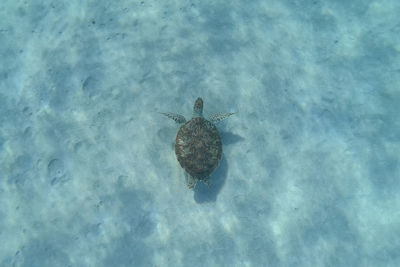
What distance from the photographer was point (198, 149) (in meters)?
5.14

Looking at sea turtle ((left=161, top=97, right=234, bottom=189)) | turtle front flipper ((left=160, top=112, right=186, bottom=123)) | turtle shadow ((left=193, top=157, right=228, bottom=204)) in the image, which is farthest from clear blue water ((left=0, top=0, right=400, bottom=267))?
sea turtle ((left=161, top=97, right=234, bottom=189))

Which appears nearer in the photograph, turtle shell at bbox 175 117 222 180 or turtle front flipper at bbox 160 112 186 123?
turtle shell at bbox 175 117 222 180

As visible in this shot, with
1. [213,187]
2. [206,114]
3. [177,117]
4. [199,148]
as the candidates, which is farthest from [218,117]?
[213,187]

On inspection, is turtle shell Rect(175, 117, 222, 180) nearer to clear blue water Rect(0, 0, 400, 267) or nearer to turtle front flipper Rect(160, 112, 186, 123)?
turtle front flipper Rect(160, 112, 186, 123)

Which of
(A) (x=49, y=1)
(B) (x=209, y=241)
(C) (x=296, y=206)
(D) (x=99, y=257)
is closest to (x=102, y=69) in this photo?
(A) (x=49, y=1)

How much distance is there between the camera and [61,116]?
638 centimetres

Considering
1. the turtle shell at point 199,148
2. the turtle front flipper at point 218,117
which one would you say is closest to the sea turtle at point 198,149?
the turtle shell at point 199,148

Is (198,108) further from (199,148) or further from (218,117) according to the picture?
(199,148)

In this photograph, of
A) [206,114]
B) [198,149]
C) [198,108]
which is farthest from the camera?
[206,114]

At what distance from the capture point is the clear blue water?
5.55m

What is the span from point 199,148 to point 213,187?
1198 millimetres

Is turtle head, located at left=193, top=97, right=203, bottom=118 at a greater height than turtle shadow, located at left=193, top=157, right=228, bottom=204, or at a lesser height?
greater

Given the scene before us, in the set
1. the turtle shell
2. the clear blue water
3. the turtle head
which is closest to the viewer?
the turtle shell

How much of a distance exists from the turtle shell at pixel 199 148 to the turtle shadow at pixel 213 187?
0.60 m
